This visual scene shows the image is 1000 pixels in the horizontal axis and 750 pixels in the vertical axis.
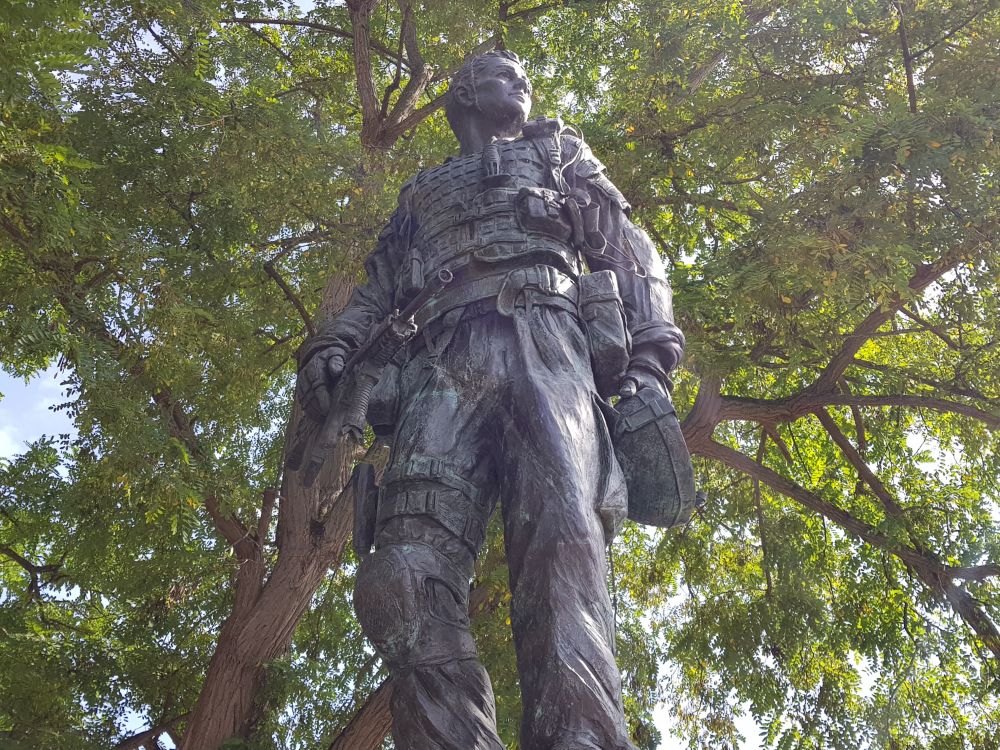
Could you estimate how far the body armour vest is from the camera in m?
4.23

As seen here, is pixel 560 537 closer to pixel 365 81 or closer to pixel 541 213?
pixel 541 213

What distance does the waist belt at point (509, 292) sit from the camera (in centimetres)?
400

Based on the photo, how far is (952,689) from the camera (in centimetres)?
921

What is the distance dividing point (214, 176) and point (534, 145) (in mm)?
4435

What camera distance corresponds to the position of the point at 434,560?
3.38 meters

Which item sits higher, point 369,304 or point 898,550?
point 898,550

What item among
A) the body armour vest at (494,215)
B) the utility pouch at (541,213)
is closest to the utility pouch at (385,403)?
the body armour vest at (494,215)

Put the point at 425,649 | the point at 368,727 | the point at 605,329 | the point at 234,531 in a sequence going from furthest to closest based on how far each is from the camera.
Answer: the point at 234,531 → the point at 368,727 → the point at 605,329 → the point at 425,649

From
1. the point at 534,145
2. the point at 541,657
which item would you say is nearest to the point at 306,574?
the point at 534,145

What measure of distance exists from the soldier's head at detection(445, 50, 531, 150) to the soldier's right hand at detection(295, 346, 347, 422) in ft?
5.12

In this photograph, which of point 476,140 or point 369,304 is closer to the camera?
point 369,304

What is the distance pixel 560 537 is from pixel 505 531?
11.0 inches

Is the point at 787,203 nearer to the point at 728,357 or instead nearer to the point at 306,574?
the point at 728,357

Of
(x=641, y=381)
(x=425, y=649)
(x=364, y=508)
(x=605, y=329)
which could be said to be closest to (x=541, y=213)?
(x=605, y=329)
